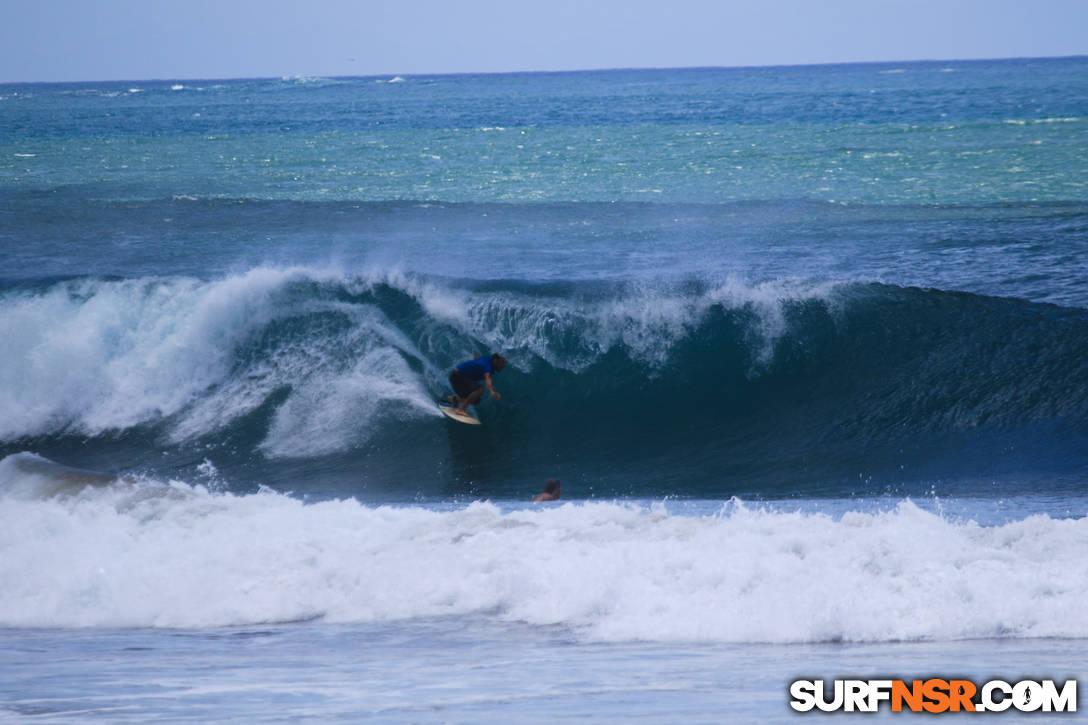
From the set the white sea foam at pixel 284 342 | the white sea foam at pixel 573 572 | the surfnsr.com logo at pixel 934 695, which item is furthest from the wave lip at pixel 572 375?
the surfnsr.com logo at pixel 934 695

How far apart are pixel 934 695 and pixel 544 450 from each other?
282 inches

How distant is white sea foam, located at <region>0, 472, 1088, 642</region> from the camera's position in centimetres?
594

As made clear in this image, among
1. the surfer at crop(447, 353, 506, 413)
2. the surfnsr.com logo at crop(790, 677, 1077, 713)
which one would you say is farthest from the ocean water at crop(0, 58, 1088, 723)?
the surfer at crop(447, 353, 506, 413)

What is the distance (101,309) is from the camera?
14.4 metres

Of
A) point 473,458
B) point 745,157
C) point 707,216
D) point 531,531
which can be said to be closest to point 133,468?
point 473,458

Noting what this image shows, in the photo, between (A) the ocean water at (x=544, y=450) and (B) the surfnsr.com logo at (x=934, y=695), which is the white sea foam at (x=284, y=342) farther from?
(B) the surfnsr.com logo at (x=934, y=695)

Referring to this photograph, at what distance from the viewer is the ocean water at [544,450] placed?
5461mm

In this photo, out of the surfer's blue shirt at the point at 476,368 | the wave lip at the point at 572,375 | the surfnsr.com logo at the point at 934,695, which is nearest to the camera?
the surfnsr.com logo at the point at 934,695

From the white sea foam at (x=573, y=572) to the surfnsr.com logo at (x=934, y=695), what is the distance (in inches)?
40.9

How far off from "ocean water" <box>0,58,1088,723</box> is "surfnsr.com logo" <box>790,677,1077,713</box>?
0.15m

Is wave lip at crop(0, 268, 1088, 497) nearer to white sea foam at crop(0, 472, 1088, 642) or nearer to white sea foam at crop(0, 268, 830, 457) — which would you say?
white sea foam at crop(0, 268, 830, 457)

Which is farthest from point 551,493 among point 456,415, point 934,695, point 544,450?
point 934,695

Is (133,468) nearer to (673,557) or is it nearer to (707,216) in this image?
(673,557)

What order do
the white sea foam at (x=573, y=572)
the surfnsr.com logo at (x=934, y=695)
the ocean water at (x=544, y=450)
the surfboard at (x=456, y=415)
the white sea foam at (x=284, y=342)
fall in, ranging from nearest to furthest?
1. the surfnsr.com logo at (x=934, y=695)
2. the ocean water at (x=544, y=450)
3. the white sea foam at (x=573, y=572)
4. the surfboard at (x=456, y=415)
5. the white sea foam at (x=284, y=342)
